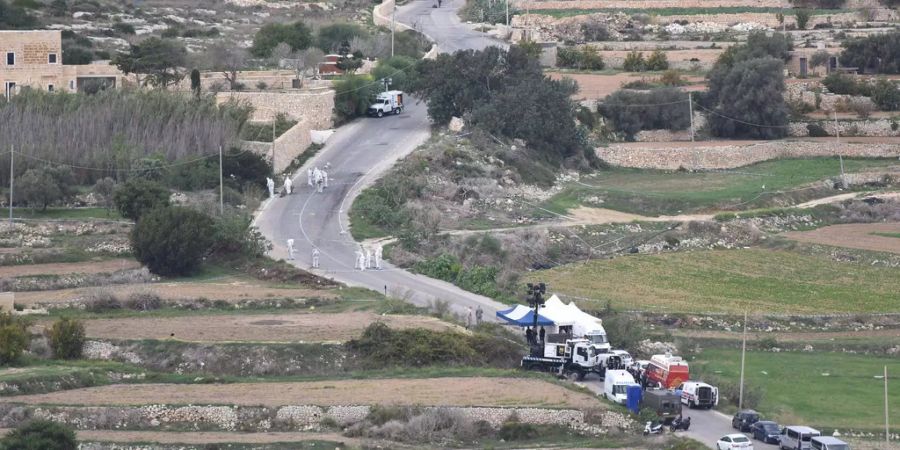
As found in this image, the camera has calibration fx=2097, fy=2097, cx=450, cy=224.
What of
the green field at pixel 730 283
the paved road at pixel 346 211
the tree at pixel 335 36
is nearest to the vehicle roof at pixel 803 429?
the paved road at pixel 346 211

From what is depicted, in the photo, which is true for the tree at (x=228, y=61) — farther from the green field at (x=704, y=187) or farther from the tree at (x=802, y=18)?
the tree at (x=802, y=18)

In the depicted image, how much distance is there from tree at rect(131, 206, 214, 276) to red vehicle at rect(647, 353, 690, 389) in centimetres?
1763

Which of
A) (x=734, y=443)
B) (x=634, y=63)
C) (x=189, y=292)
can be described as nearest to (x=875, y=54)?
(x=634, y=63)

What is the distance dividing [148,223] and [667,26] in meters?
63.6

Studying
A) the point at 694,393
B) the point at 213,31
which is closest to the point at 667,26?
the point at 213,31

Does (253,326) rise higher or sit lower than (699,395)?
higher

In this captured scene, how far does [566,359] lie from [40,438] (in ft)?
50.9

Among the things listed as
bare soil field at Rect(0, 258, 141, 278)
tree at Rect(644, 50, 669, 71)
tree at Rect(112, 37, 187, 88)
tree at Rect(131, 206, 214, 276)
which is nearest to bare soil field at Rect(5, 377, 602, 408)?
tree at Rect(131, 206, 214, 276)

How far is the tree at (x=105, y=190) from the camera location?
7381 cm

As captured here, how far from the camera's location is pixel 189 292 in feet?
204

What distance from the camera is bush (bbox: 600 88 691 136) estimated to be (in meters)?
95.7

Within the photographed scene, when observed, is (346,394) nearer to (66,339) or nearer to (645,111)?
(66,339)

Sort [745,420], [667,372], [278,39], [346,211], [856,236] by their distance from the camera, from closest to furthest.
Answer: [745,420] < [667,372] < [346,211] < [856,236] < [278,39]

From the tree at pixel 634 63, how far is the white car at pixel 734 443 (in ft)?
206
